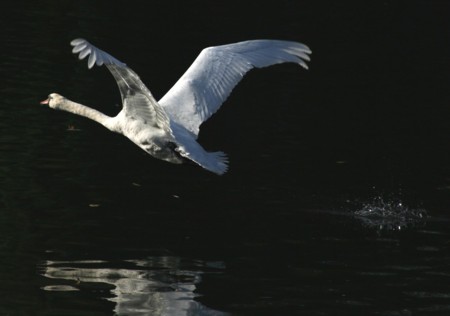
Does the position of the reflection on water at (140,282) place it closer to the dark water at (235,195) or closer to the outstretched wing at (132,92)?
the dark water at (235,195)

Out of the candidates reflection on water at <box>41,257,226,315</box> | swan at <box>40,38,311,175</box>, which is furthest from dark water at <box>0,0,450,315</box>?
swan at <box>40,38,311,175</box>

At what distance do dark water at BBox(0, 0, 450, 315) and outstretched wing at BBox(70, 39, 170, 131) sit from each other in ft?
3.53

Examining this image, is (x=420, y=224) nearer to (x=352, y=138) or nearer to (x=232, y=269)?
(x=232, y=269)

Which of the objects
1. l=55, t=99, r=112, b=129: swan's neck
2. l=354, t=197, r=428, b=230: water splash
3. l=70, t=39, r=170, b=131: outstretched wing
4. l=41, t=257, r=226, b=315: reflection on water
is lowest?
l=41, t=257, r=226, b=315: reflection on water

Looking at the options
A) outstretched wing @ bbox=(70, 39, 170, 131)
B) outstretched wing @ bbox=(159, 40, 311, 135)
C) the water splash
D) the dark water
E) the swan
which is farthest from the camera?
the water splash

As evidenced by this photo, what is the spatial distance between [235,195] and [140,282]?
3.53m

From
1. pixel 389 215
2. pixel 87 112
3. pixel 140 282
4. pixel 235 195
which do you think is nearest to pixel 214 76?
pixel 87 112

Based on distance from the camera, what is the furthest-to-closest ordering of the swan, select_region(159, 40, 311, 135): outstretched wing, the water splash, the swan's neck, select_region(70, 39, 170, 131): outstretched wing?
the water splash < the swan's neck < select_region(159, 40, 311, 135): outstretched wing < the swan < select_region(70, 39, 170, 131): outstretched wing

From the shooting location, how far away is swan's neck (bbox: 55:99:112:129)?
40.6ft

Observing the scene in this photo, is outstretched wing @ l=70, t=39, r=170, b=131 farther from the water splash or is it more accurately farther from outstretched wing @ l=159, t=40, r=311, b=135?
the water splash

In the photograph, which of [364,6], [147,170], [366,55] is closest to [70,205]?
[147,170]

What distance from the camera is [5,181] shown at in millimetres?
12914

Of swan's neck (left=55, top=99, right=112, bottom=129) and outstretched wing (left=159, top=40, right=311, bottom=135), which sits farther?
swan's neck (left=55, top=99, right=112, bottom=129)

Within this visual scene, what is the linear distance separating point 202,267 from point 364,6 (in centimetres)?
2248
